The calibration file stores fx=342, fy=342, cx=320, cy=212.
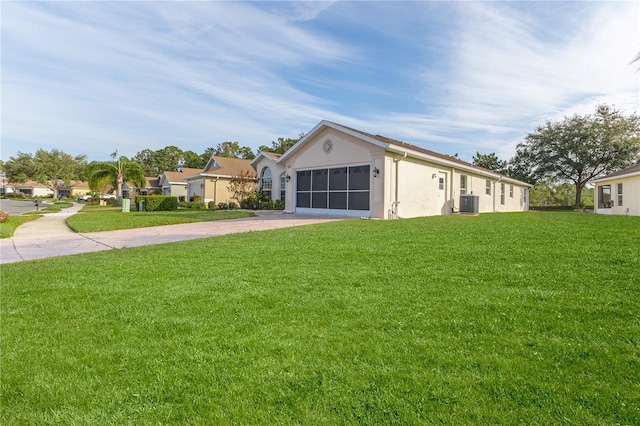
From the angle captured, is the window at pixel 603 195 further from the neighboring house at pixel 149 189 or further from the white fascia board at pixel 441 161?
the neighboring house at pixel 149 189

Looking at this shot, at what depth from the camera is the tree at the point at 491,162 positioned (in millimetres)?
37438

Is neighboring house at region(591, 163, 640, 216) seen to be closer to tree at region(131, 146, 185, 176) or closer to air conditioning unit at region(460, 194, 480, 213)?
air conditioning unit at region(460, 194, 480, 213)

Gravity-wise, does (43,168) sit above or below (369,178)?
above

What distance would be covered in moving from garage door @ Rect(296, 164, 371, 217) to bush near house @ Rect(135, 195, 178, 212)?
11171 millimetres

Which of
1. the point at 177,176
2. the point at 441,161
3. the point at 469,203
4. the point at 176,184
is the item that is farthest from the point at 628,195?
the point at 177,176

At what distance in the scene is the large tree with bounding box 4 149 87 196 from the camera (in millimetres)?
60531

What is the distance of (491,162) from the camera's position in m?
38.4

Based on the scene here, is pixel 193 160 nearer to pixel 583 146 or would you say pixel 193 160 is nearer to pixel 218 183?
pixel 218 183

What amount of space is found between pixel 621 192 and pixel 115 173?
3840cm

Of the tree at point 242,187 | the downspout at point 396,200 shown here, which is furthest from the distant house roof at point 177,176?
the downspout at point 396,200

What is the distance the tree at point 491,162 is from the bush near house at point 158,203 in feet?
105

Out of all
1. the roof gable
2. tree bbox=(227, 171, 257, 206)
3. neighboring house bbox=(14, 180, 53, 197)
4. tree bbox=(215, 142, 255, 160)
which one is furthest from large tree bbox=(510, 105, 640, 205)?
neighboring house bbox=(14, 180, 53, 197)

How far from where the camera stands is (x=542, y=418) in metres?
1.88

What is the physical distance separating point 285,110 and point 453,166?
10066 millimetres
